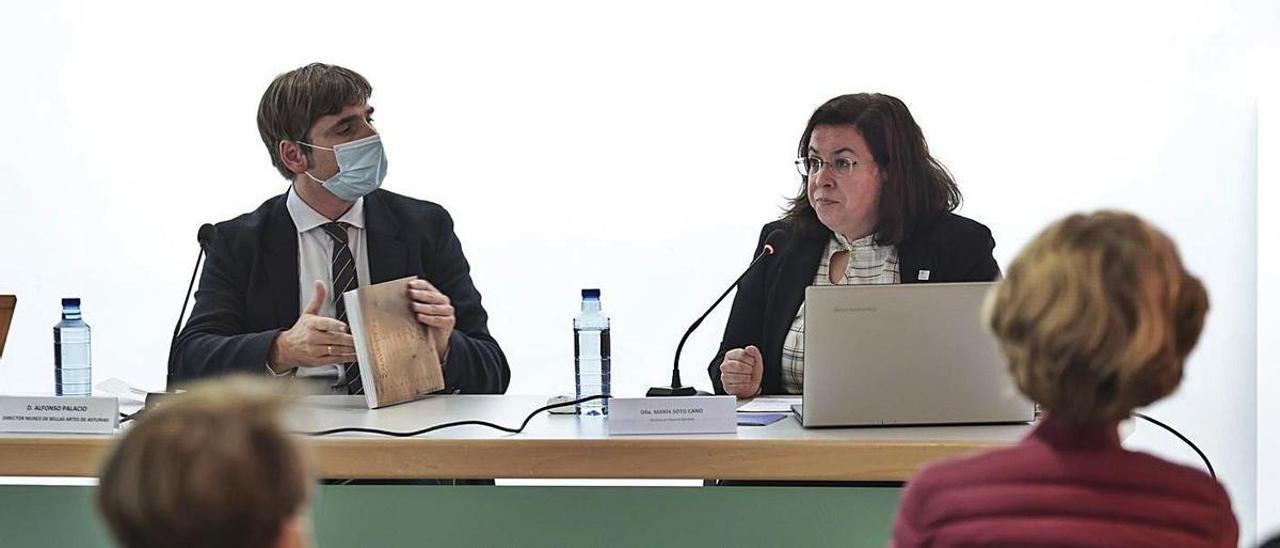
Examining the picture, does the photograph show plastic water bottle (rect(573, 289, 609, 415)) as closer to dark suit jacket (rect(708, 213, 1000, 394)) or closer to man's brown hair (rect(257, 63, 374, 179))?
dark suit jacket (rect(708, 213, 1000, 394))

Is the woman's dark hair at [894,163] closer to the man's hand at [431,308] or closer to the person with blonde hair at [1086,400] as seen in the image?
the man's hand at [431,308]

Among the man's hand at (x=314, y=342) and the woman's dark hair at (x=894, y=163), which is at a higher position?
the woman's dark hair at (x=894, y=163)

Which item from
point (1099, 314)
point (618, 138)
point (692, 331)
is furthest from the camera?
point (618, 138)

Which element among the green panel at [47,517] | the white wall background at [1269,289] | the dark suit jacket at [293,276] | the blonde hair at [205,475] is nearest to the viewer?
the blonde hair at [205,475]

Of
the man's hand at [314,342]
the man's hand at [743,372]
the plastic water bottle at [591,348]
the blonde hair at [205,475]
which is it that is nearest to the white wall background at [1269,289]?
the man's hand at [743,372]

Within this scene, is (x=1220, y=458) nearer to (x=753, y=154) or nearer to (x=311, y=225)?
(x=753, y=154)

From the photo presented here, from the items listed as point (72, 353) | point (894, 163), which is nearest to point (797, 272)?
point (894, 163)

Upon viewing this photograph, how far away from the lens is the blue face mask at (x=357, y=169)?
2816 millimetres

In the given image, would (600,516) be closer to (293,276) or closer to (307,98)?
(293,276)

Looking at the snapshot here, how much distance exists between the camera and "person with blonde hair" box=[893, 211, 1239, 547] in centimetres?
117

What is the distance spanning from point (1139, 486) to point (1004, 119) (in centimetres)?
263

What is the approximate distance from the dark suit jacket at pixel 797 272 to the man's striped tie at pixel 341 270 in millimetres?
705

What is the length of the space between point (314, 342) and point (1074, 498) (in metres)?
1.57

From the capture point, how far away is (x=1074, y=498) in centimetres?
122
